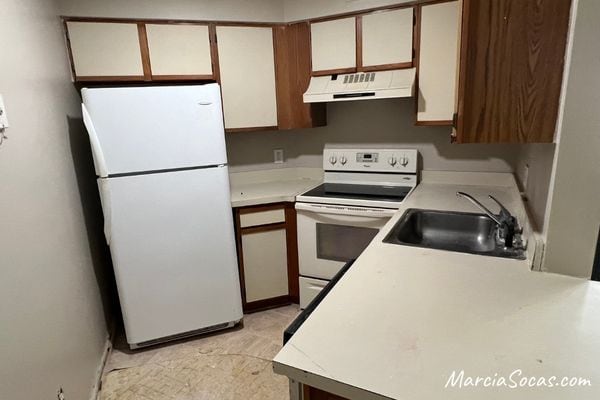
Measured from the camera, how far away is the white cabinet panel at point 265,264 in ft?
8.32

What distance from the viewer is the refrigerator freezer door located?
1944 millimetres

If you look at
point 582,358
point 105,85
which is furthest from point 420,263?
point 105,85

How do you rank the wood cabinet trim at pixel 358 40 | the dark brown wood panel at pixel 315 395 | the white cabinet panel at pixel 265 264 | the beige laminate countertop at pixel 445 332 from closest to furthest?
the beige laminate countertop at pixel 445 332 → the dark brown wood panel at pixel 315 395 → the wood cabinet trim at pixel 358 40 → the white cabinet panel at pixel 265 264

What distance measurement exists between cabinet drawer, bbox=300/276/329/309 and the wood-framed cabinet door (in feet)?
5.85

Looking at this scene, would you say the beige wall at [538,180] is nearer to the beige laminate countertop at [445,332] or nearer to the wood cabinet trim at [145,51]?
the beige laminate countertop at [445,332]

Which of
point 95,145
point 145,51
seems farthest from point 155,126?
point 145,51

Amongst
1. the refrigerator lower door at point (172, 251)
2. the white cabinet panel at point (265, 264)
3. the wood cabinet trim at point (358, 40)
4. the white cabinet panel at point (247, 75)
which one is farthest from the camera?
the white cabinet panel at point (265, 264)

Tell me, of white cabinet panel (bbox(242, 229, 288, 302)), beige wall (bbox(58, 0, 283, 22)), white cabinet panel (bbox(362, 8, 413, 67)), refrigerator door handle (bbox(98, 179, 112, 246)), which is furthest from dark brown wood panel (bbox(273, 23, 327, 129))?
refrigerator door handle (bbox(98, 179, 112, 246))

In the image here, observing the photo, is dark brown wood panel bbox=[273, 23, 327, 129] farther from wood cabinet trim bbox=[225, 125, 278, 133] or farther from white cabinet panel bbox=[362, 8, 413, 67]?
white cabinet panel bbox=[362, 8, 413, 67]

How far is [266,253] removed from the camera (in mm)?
2574

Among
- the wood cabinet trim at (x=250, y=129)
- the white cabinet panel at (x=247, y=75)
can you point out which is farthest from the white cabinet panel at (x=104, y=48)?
the wood cabinet trim at (x=250, y=129)

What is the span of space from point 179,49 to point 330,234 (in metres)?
1.57

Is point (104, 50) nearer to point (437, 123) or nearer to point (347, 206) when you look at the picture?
point (347, 206)

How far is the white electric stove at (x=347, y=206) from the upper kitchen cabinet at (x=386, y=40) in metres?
0.61
